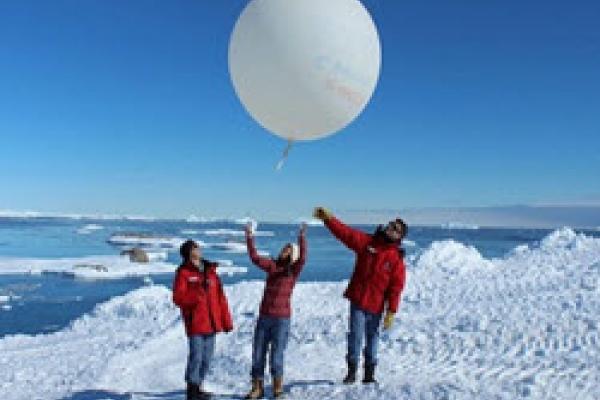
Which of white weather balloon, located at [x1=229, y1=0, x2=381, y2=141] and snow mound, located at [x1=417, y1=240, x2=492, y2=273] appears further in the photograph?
snow mound, located at [x1=417, y1=240, x2=492, y2=273]

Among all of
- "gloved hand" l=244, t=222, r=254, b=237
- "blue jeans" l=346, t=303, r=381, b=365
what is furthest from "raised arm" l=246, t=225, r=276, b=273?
"blue jeans" l=346, t=303, r=381, b=365

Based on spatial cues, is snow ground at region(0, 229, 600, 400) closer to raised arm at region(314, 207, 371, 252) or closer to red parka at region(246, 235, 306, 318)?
red parka at region(246, 235, 306, 318)

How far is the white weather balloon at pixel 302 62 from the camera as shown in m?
5.04

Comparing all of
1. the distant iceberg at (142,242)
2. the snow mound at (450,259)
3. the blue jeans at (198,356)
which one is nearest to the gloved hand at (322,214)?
the blue jeans at (198,356)

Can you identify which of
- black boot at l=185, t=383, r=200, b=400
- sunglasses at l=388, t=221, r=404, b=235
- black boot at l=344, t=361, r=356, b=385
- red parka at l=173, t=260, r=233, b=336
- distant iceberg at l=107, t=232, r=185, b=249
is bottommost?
black boot at l=185, t=383, r=200, b=400

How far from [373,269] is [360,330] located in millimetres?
568

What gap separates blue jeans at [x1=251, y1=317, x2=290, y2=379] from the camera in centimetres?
586

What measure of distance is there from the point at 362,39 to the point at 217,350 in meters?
5.17

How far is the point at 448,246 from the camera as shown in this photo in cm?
2000

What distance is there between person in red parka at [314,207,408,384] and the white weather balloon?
1125 mm

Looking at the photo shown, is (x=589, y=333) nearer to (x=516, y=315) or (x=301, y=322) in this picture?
(x=516, y=315)

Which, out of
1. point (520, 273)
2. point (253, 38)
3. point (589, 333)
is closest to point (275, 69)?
point (253, 38)

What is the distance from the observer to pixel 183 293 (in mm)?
5645

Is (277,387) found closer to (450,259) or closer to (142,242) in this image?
(450,259)
